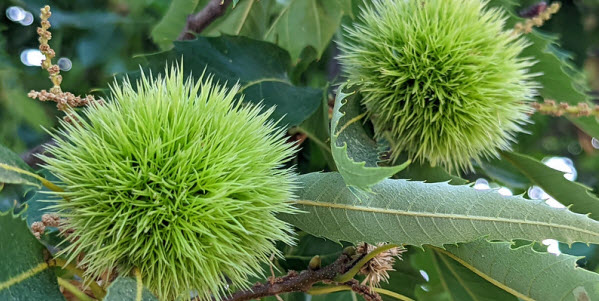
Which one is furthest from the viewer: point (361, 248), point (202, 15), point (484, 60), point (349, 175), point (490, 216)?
point (202, 15)

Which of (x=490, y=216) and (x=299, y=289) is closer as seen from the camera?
(x=490, y=216)

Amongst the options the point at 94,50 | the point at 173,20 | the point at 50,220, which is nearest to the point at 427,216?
the point at 50,220

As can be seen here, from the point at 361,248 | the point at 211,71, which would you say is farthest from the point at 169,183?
the point at 211,71

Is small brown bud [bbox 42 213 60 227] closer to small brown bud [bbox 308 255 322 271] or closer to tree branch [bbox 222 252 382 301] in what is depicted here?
tree branch [bbox 222 252 382 301]

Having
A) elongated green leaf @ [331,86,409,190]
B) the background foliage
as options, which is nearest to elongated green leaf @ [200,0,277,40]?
the background foliage

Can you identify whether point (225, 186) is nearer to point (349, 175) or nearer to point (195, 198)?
point (195, 198)

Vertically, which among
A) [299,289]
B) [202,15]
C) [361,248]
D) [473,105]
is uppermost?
[473,105]

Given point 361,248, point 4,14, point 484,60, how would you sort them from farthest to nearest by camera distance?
point 4,14 < point 484,60 < point 361,248
